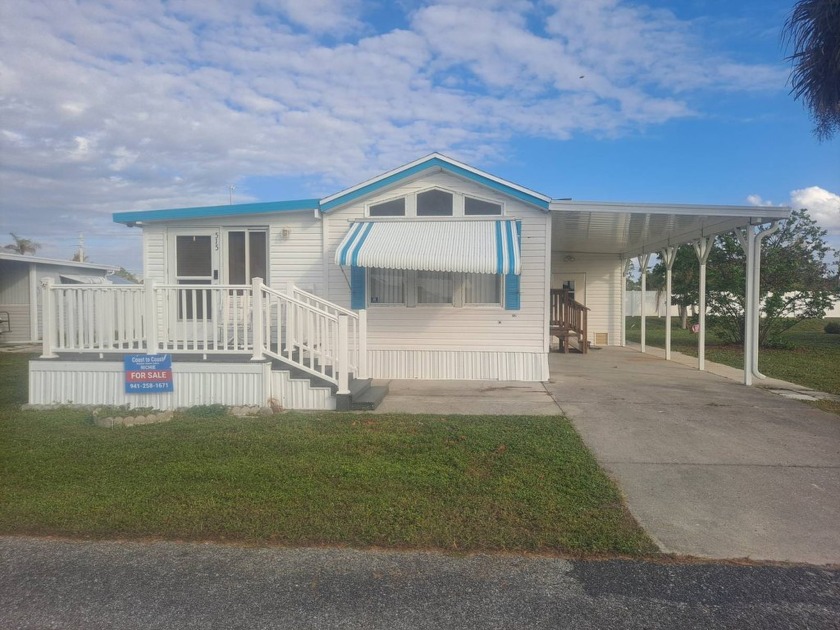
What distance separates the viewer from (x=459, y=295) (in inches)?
406

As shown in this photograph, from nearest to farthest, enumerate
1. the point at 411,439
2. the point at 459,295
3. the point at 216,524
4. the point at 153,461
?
the point at 216,524
the point at 153,461
the point at 411,439
the point at 459,295

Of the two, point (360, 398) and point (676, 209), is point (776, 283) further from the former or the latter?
point (360, 398)

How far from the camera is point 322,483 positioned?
4969 mm

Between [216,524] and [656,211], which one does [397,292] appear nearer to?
[656,211]

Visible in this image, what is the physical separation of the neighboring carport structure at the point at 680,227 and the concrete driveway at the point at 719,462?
163 cm

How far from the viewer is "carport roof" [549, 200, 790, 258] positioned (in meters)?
9.40

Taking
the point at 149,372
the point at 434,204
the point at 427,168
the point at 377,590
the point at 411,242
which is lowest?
the point at 377,590

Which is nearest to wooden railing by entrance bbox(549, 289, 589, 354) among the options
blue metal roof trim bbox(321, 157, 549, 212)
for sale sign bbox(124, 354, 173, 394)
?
blue metal roof trim bbox(321, 157, 549, 212)

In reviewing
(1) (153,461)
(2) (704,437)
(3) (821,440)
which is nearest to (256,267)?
(1) (153,461)

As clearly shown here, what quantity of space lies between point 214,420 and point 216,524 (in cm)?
318

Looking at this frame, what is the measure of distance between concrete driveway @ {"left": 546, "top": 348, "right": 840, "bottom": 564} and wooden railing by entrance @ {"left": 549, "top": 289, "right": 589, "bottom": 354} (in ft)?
16.3

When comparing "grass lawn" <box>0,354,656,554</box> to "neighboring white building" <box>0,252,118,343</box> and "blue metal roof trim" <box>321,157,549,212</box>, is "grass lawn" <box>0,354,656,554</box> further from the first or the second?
"neighboring white building" <box>0,252,118,343</box>

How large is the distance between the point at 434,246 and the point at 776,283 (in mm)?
12976

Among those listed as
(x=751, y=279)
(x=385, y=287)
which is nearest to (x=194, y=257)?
(x=385, y=287)
